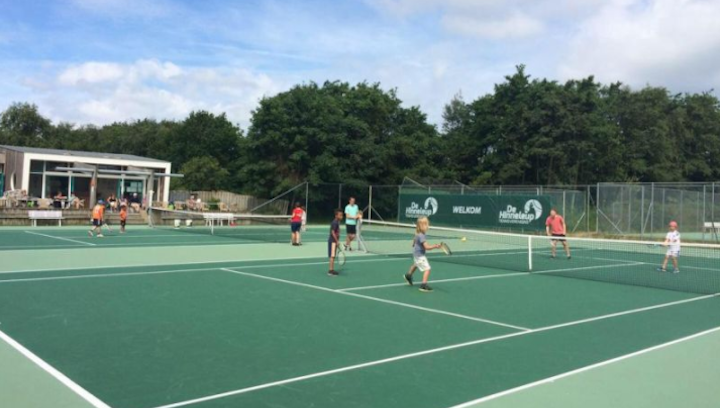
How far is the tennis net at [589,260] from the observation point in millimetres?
15297

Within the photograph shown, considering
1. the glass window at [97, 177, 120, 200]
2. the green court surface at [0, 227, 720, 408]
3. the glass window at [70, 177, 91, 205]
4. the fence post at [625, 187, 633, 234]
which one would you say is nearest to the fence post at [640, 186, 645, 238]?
the fence post at [625, 187, 633, 234]

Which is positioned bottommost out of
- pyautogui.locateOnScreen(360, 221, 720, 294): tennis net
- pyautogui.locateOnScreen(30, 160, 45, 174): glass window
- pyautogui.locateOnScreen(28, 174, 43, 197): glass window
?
pyautogui.locateOnScreen(360, 221, 720, 294): tennis net

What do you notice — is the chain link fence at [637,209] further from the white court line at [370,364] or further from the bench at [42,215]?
the white court line at [370,364]

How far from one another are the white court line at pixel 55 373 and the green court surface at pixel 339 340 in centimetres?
2

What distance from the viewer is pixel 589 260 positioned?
803 inches

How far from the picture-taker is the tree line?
4275cm

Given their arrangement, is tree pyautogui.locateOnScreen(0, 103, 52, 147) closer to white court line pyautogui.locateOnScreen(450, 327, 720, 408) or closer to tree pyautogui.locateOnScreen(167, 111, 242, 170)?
tree pyautogui.locateOnScreen(167, 111, 242, 170)

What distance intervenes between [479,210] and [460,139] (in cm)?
2532

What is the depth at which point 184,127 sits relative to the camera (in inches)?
2645

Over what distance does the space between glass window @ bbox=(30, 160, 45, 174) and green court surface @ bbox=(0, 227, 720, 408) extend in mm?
25247

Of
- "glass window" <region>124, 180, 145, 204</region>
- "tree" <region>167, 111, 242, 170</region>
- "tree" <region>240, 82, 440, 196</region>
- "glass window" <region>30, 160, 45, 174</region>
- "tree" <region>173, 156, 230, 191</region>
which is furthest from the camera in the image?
"tree" <region>167, 111, 242, 170</region>

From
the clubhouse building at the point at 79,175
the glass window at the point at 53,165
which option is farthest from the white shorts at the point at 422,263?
the glass window at the point at 53,165

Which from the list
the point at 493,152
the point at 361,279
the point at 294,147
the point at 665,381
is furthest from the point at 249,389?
the point at 493,152

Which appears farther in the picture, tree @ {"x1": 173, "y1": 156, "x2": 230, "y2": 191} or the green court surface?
tree @ {"x1": 173, "y1": 156, "x2": 230, "y2": 191}
